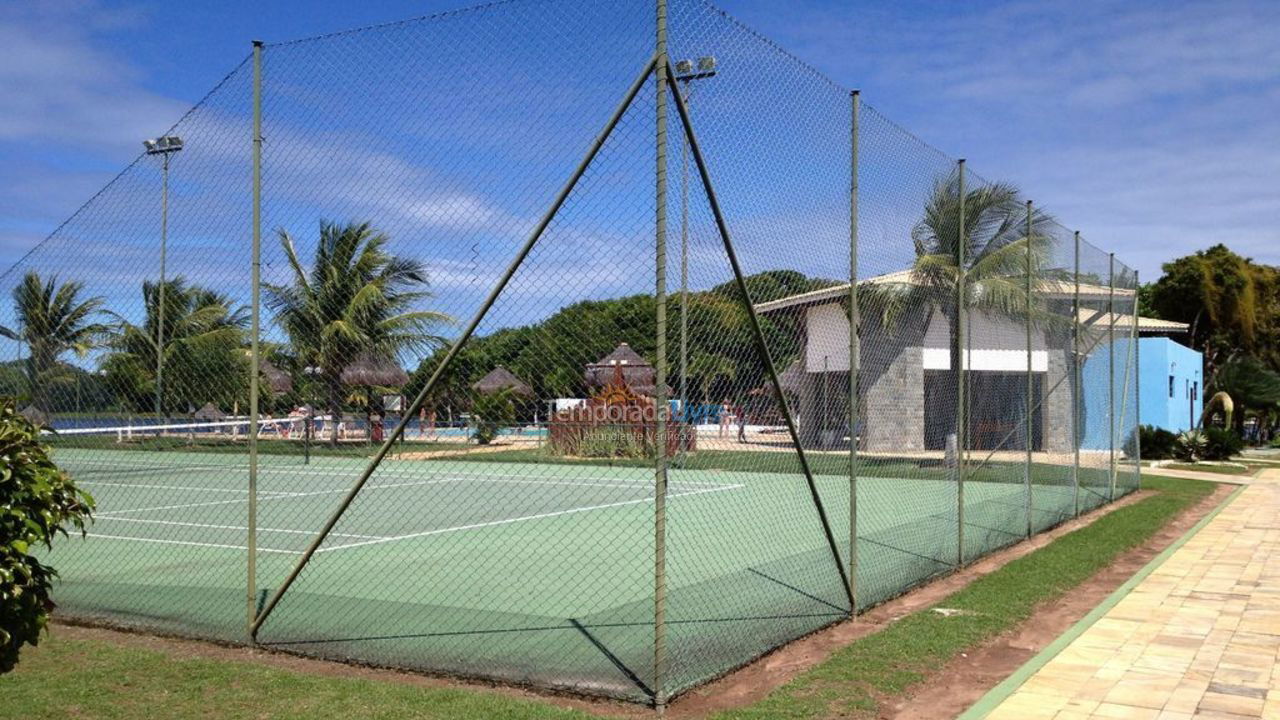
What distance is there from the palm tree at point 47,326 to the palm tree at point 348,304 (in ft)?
7.48

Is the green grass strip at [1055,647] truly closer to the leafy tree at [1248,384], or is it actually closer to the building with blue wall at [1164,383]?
the building with blue wall at [1164,383]

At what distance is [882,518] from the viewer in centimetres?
1291

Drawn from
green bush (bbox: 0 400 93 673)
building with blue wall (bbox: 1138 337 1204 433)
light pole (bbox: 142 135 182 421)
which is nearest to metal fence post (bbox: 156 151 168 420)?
light pole (bbox: 142 135 182 421)

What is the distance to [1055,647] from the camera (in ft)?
23.2

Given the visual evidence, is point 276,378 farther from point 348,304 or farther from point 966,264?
point 966,264

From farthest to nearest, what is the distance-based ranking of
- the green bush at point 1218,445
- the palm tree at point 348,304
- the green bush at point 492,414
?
1. the green bush at point 1218,445
2. the palm tree at point 348,304
3. the green bush at point 492,414

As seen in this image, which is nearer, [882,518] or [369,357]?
[369,357]

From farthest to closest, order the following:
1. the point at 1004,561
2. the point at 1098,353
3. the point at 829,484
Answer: the point at 1098,353
the point at 1004,561
the point at 829,484

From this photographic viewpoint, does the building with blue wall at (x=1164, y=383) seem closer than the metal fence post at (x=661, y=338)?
No

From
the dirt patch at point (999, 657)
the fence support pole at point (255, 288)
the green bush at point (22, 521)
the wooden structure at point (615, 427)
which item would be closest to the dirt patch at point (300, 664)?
the fence support pole at point (255, 288)

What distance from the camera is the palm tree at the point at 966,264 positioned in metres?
9.23

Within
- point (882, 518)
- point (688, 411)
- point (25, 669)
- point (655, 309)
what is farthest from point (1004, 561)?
point (25, 669)

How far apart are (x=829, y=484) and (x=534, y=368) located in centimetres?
362

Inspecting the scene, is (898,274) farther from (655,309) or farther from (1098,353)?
(1098,353)
